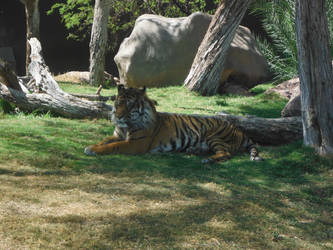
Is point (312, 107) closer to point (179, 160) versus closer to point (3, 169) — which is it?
point (179, 160)

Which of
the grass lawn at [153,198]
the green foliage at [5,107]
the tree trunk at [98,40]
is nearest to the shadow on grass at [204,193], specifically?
the grass lawn at [153,198]

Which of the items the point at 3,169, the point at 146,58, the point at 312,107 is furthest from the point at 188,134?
the point at 146,58

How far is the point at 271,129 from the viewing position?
7.84 meters

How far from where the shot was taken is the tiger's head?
22.2 feet

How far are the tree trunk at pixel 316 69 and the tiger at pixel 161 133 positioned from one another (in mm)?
1017

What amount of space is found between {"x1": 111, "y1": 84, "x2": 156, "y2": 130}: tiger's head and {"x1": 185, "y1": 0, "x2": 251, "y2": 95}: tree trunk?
649 centimetres

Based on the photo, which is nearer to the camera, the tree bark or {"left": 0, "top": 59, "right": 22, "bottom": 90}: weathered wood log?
the tree bark

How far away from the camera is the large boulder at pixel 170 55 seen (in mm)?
14594

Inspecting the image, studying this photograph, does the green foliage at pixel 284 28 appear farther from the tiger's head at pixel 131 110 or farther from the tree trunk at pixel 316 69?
the tiger's head at pixel 131 110

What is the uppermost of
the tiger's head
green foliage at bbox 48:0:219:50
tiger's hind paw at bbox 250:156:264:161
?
green foliage at bbox 48:0:219:50

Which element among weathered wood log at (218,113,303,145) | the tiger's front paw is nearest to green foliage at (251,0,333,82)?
weathered wood log at (218,113,303,145)

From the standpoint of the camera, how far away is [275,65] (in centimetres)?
1525

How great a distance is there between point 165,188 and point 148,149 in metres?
1.65

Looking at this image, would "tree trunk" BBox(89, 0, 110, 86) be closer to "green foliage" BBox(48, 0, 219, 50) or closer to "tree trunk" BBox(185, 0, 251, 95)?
"green foliage" BBox(48, 0, 219, 50)
